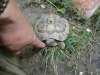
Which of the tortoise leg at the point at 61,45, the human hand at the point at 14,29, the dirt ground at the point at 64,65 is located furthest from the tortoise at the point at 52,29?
the human hand at the point at 14,29

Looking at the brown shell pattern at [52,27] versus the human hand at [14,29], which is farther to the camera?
the brown shell pattern at [52,27]

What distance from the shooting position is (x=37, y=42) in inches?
49.9

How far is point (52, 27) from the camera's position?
1.72m

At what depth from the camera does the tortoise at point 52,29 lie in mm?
1689

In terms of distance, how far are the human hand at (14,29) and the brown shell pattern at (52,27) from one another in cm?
54

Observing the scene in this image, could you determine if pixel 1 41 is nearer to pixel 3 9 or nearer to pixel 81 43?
pixel 3 9

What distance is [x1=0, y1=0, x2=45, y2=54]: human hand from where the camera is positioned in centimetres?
95

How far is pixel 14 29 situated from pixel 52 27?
71 centimetres

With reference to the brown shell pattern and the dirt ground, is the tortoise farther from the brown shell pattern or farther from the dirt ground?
the dirt ground

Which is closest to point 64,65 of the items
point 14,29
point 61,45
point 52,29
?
point 61,45

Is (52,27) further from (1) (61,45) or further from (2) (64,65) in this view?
(2) (64,65)

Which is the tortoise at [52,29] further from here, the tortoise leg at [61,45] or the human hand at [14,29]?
the human hand at [14,29]

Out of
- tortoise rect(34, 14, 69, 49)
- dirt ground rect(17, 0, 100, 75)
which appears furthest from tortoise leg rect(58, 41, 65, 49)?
dirt ground rect(17, 0, 100, 75)

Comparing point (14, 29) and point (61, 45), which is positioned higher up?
point (14, 29)
